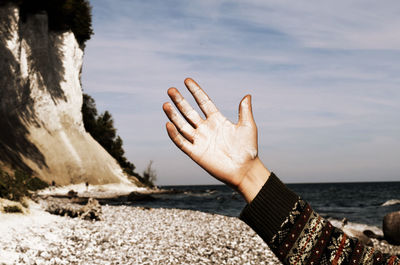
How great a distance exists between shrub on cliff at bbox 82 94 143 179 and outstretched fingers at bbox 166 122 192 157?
175 feet

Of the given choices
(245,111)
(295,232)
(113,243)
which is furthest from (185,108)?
(113,243)

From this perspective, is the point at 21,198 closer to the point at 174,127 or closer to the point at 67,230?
the point at 67,230

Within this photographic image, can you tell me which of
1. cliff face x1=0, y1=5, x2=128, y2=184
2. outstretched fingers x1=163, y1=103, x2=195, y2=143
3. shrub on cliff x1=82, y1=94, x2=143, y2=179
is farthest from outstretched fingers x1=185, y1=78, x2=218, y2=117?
shrub on cliff x1=82, y1=94, x2=143, y2=179

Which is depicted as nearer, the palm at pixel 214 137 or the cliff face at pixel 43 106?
the palm at pixel 214 137

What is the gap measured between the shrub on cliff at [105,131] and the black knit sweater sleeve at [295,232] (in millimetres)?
53421

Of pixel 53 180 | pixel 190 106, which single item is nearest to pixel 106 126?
pixel 53 180

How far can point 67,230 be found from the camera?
10719mm

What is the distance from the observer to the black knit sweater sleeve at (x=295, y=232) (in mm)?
1930

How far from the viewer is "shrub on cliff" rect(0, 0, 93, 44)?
3619cm

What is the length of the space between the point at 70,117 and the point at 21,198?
1121 inches

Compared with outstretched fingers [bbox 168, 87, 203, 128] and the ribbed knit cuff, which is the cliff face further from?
the ribbed knit cuff

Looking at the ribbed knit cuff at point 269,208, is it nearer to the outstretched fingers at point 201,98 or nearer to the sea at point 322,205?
the outstretched fingers at point 201,98

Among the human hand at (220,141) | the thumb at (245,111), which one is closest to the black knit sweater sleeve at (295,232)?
the human hand at (220,141)

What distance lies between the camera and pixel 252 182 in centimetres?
209
